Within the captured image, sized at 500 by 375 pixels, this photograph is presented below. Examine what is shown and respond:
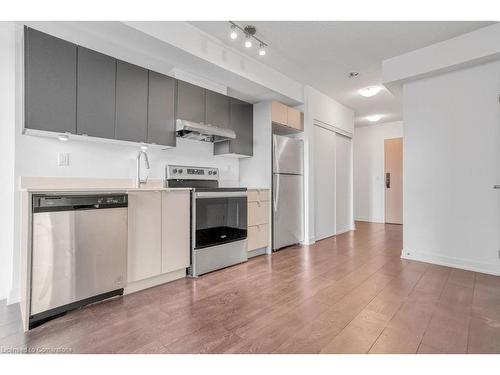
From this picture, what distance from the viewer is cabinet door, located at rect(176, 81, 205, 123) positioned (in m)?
2.79

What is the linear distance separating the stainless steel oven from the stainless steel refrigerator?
26.9 inches

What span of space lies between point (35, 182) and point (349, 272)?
10.2 ft

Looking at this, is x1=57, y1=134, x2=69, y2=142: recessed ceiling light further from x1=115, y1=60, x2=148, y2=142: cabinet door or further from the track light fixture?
the track light fixture

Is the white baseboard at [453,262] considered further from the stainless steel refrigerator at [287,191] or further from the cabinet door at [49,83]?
the cabinet door at [49,83]

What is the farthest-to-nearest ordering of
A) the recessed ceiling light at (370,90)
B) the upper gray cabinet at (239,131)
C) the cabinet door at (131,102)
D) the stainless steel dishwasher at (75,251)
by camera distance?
the recessed ceiling light at (370,90) → the upper gray cabinet at (239,131) → the cabinet door at (131,102) → the stainless steel dishwasher at (75,251)

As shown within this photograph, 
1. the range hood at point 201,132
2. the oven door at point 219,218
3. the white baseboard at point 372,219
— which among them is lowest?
the white baseboard at point 372,219

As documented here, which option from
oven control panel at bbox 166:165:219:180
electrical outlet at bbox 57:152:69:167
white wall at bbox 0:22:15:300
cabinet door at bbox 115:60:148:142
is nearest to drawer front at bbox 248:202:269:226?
oven control panel at bbox 166:165:219:180

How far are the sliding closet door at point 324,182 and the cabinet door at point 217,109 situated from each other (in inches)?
72.3

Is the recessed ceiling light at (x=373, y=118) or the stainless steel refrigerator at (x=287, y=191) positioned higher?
the recessed ceiling light at (x=373, y=118)

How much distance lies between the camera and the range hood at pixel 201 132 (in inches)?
105

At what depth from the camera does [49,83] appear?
1.94 m

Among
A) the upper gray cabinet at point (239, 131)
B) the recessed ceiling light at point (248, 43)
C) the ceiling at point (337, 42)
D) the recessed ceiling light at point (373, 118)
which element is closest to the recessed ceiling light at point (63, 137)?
the ceiling at point (337, 42)
